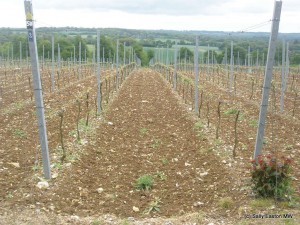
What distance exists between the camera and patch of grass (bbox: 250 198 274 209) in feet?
19.4

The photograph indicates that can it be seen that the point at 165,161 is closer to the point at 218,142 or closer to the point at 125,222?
the point at 218,142

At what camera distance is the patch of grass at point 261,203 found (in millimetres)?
5910

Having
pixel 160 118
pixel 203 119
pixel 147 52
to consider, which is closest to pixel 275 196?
pixel 203 119

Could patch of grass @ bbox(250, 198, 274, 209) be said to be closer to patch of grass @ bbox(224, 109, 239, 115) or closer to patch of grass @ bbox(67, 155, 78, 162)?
patch of grass @ bbox(67, 155, 78, 162)

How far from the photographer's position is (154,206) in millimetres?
6348

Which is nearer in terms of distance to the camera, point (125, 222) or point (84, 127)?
point (125, 222)

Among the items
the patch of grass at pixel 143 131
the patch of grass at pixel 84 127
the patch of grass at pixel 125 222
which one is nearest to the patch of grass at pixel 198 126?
the patch of grass at pixel 143 131

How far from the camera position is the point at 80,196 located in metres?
6.61

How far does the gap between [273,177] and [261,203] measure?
1.59 feet

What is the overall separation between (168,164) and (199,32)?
17.1 feet

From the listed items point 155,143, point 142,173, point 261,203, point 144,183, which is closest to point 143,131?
point 155,143

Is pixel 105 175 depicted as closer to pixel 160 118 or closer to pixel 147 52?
pixel 160 118

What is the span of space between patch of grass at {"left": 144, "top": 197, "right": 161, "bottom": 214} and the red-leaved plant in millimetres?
1647

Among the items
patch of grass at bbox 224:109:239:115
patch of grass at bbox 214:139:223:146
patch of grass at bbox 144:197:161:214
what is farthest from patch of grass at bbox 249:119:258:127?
patch of grass at bbox 144:197:161:214
